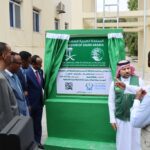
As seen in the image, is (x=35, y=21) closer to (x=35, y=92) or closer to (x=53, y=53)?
(x=35, y=92)

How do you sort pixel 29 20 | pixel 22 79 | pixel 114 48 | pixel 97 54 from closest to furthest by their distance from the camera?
pixel 114 48, pixel 97 54, pixel 22 79, pixel 29 20

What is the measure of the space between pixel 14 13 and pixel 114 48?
8.90m

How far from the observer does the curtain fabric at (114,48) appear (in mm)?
4715

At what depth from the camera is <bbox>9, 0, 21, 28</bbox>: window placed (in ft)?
41.8

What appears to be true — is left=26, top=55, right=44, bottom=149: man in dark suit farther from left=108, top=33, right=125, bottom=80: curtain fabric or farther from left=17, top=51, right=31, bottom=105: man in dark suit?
left=108, top=33, right=125, bottom=80: curtain fabric

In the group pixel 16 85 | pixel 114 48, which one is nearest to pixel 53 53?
pixel 114 48

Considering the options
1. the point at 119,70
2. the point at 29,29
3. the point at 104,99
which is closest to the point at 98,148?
the point at 104,99

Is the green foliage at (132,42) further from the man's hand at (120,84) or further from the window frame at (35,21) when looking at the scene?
the man's hand at (120,84)

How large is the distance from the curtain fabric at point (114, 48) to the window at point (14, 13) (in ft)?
27.9

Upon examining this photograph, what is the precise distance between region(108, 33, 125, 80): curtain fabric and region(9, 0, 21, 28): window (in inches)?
335

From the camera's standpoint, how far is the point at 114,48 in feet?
15.5

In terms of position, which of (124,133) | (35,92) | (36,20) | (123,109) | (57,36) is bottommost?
(124,133)

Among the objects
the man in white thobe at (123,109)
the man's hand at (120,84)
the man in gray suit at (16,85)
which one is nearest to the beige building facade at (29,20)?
the man in gray suit at (16,85)

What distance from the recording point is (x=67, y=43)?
496 centimetres
